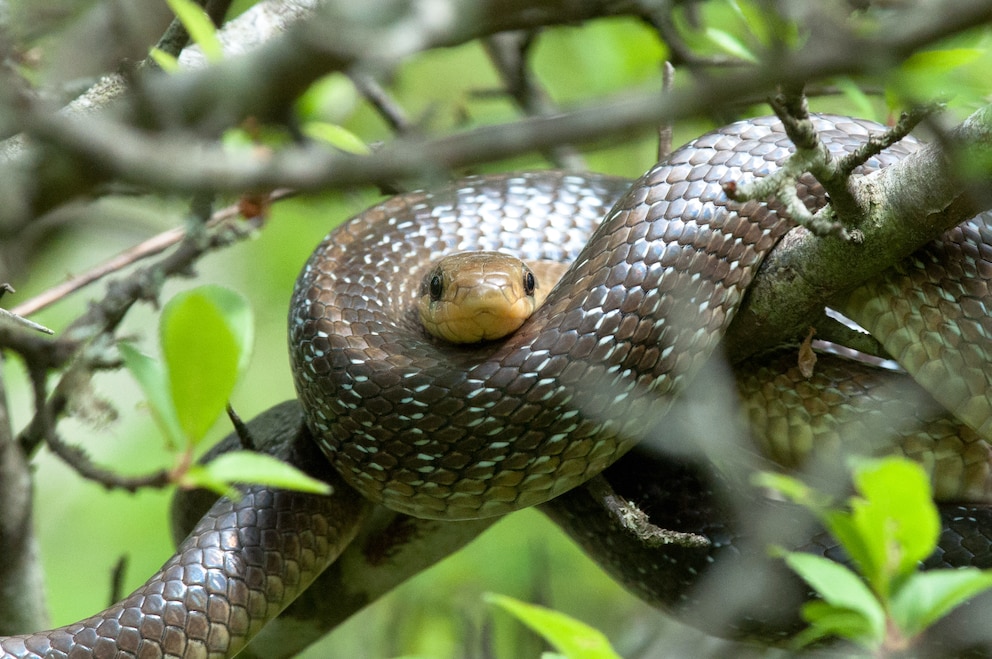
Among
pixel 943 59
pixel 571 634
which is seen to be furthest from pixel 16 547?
pixel 943 59

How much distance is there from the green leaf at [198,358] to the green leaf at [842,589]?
43.6 inches

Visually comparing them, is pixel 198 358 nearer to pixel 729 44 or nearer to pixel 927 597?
pixel 927 597

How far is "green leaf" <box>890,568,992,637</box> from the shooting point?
164cm

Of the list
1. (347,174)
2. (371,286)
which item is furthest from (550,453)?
(347,174)

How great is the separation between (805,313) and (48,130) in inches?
85.1

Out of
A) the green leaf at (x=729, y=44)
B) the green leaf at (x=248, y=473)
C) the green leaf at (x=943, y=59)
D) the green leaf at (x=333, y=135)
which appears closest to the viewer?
the green leaf at (x=248, y=473)

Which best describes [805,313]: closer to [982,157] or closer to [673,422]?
[673,422]

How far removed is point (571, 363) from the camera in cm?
285

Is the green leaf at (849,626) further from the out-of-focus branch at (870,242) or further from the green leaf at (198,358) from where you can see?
the green leaf at (198,358)

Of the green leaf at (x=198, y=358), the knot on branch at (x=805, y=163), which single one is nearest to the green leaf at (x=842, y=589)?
the knot on branch at (x=805, y=163)

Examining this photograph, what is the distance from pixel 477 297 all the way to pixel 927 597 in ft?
5.71

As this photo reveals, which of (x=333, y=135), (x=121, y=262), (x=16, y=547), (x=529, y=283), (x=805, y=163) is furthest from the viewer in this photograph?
(x=121, y=262)

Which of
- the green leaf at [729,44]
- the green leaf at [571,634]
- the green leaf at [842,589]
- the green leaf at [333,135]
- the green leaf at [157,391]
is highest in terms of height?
the green leaf at [729,44]

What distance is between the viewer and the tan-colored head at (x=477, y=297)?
3139mm
